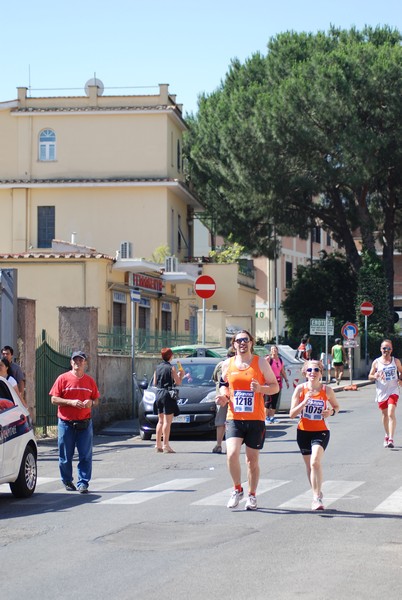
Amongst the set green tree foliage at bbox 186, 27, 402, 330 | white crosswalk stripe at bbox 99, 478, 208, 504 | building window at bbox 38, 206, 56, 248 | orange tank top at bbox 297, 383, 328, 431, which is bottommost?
white crosswalk stripe at bbox 99, 478, 208, 504

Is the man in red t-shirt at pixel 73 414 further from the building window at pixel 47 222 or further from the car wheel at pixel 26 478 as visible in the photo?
the building window at pixel 47 222

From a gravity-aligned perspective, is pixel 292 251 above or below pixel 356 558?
above

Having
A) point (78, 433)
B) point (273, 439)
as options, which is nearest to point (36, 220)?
point (273, 439)

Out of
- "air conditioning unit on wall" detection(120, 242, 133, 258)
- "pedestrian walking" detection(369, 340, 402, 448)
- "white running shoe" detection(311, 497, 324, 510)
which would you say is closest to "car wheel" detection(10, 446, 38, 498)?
"white running shoe" detection(311, 497, 324, 510)

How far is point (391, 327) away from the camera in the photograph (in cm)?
5766

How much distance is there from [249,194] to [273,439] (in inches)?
1282

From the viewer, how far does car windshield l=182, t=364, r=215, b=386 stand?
2342 centimetres

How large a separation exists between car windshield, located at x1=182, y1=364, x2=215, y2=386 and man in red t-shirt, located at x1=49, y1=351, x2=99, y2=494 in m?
8.46

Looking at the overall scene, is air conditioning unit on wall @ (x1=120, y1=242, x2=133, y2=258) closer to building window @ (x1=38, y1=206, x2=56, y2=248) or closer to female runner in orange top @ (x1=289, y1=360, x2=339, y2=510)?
building window @ (x1=38, y1=206, x2=56, y2=248)

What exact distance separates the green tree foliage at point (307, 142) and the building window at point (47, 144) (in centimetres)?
754

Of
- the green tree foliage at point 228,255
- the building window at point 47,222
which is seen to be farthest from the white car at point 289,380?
the green tree foliage at point 228,255

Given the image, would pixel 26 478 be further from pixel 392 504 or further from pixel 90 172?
pixel 90 172

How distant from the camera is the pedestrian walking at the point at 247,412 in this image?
12477 mm

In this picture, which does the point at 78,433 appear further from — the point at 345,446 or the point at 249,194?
the point at 249,194
